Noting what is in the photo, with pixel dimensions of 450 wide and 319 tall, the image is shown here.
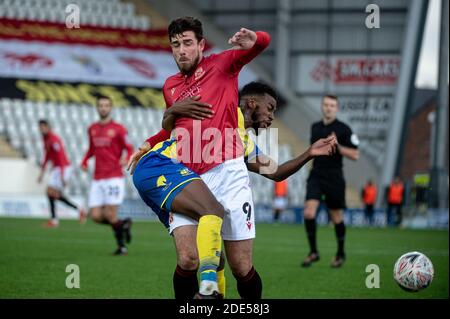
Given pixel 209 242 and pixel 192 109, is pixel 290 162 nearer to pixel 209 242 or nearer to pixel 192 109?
pixel 192 109

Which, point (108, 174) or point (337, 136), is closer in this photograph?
point (337, 136)

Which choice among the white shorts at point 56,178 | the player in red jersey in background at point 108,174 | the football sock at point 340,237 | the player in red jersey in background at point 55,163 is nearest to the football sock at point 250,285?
the football sock at point 340,237

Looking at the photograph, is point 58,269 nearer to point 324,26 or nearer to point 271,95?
point 271,95

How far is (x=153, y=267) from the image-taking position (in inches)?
432

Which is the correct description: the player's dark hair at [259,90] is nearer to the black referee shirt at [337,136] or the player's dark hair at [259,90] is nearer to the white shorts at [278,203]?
the black referee shirt at [337,136]

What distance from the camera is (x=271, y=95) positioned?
22.0 feet

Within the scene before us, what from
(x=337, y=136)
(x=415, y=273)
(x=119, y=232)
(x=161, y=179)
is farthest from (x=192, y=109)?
(x=119, y=232)

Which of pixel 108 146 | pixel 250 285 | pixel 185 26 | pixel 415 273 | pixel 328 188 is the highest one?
pixel 185 26

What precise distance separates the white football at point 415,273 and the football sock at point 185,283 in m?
2.34

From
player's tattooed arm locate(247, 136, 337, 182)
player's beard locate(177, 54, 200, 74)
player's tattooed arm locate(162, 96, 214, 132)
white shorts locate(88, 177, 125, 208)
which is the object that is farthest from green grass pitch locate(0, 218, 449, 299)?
player's beard locate(177, 54, 200, 74)

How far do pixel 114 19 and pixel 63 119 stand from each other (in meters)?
7.36

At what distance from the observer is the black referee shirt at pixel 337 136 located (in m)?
11.7

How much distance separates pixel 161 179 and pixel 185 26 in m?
1.04

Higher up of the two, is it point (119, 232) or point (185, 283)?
point (185, 283)
